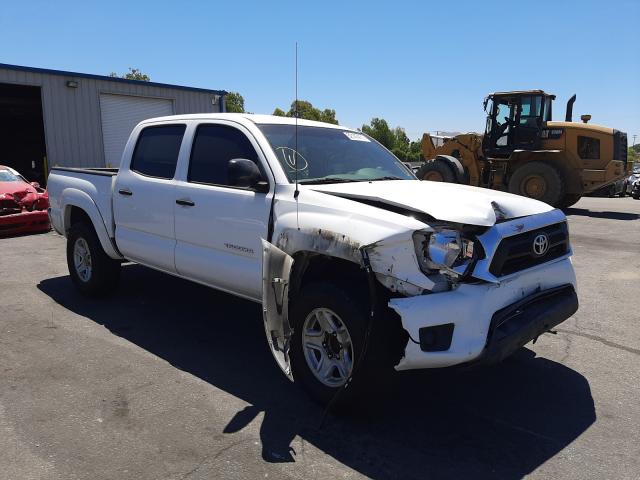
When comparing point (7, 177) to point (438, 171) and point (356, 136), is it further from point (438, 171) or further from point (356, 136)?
point (438, 171)

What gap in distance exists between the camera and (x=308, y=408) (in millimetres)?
3500

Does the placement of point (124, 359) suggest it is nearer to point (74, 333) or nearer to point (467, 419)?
point (74, 333)

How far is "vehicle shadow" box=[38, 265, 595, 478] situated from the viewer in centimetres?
294

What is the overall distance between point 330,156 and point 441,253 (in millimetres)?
1699

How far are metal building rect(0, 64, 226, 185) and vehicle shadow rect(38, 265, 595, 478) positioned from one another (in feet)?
45.4

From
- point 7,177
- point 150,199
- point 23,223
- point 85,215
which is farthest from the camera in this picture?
point 7,177

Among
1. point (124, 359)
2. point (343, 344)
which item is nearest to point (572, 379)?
point (343, 344)

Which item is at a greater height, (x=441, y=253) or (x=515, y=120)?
(x=515, y=120)

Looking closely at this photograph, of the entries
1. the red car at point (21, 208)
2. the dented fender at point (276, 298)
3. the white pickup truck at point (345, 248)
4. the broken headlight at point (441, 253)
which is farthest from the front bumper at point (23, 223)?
the broken headlight at point (441, 253)

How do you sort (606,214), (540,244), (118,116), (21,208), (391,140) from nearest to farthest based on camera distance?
(540,244) → (21,208) → (606,214) → (118,116) → (391,140)

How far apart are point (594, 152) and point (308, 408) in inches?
528

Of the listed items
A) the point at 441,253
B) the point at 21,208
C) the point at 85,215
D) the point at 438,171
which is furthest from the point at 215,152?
the point at 438,171

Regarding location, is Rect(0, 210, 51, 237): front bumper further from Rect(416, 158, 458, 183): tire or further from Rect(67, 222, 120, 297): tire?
Rect(416, 158, 458, 183): tire

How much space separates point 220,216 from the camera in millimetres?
4156
